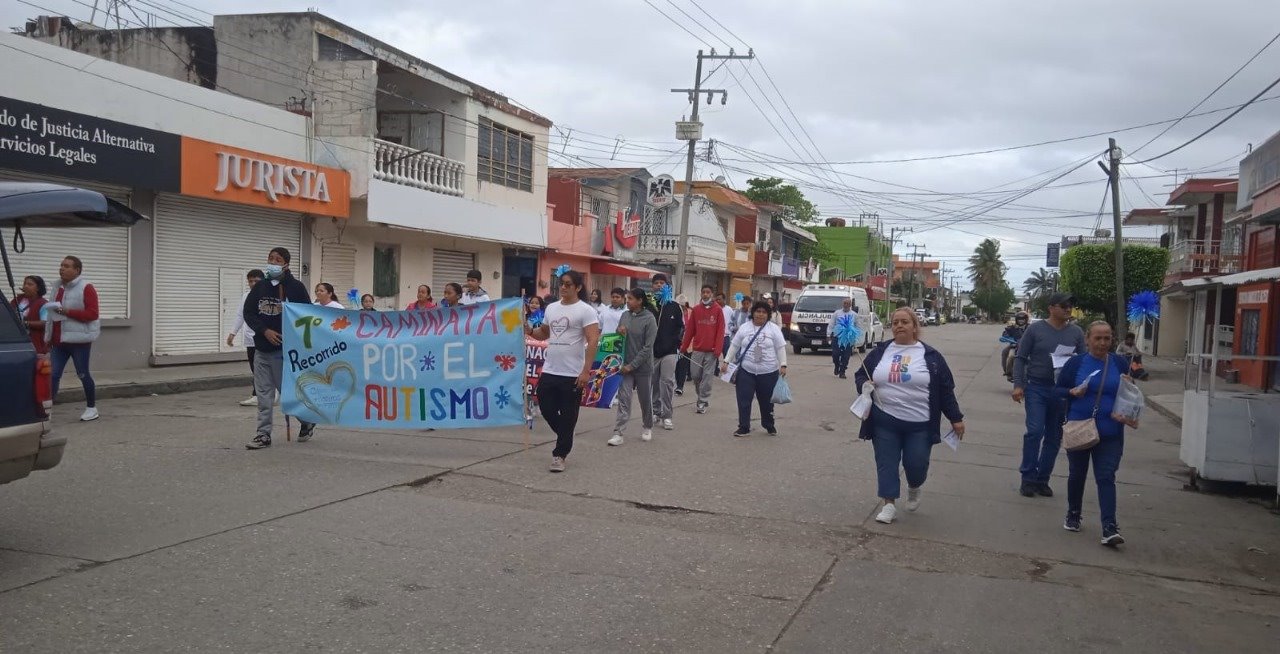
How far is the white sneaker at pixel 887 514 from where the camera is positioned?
22.0ft

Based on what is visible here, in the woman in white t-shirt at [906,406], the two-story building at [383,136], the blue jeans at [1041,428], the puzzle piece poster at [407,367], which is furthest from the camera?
the two-story building at [383,136]

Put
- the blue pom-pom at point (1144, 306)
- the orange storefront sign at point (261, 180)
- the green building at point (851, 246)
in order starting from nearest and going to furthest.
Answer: the blue pom-pom at point (1144, 306), the orange storefront sign at point (261, 180), the green building at point (851, 246)

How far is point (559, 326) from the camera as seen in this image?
809cm

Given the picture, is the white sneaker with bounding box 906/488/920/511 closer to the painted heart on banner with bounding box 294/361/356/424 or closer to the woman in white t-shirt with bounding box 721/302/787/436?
the woman in white t-shirt with bounding box 721/302/787/436

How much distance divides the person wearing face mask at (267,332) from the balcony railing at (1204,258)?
96.3ft

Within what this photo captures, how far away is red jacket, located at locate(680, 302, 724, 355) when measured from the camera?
12.9 metres

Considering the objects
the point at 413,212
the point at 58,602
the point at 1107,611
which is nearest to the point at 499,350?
the point at 58,602

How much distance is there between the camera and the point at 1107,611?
492 cm

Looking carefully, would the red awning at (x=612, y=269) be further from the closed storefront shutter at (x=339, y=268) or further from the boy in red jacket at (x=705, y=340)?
the boy in red jacket at (x=705, y=340)

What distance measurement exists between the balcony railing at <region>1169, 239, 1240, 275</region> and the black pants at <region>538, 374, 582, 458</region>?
27.9 m

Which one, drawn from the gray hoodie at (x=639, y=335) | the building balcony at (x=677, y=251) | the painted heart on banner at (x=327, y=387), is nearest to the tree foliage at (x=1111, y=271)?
the building balcony at (x=677, y=251)

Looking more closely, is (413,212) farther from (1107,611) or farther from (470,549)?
(1107,611)

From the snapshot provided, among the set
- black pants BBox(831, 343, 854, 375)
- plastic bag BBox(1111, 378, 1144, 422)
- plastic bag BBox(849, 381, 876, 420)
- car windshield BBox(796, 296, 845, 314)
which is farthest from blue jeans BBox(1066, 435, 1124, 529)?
car windshield BBox(796, 296, 845, 314)

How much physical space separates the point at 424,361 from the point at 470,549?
3.46m
